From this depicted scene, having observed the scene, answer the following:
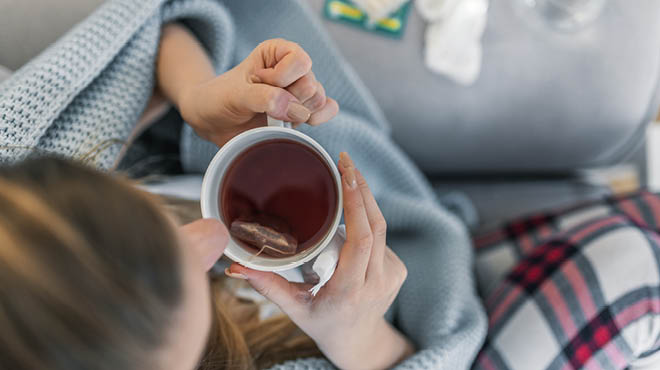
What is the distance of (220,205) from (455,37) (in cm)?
49

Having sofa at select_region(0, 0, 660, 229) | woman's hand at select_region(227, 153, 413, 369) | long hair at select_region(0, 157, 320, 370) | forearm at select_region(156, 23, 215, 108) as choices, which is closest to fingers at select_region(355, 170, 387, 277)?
woman's hand at select_region(227, 153, 413, 369)

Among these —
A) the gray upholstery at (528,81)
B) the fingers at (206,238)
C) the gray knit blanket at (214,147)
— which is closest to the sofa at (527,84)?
the gray upholstery at (528,81)

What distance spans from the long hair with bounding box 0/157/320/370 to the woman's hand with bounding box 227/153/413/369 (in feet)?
0.30

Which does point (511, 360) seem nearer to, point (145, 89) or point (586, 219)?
point (586, 219)

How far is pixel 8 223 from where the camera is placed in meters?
0.21

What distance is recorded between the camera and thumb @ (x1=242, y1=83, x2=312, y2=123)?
0.97 feet

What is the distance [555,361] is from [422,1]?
1.65 ft

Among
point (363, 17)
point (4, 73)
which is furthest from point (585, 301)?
point (4, 73)

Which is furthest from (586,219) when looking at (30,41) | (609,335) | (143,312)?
(30,41)

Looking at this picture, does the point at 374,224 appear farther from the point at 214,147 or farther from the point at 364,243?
the point at 214,147

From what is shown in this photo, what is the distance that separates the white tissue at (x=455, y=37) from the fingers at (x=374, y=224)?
1.37 feet

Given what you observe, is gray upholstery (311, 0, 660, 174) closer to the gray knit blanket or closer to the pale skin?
the gray knit blanket

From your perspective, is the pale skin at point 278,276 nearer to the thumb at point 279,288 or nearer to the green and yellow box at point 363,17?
the thumb at point 279,288

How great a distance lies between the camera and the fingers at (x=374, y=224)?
0.30 meters
